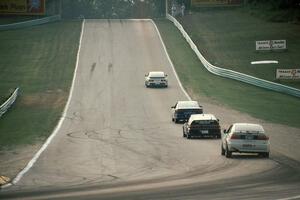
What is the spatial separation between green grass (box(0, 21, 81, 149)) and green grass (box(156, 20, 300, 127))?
1082 centimetres

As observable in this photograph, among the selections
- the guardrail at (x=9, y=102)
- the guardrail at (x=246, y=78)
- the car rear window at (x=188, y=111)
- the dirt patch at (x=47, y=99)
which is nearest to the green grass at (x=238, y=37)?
the guardrail at (x=246, y=78)

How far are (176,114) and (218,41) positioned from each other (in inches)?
1975

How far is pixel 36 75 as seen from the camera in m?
78.1

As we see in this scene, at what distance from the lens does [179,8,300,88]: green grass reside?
82031 mm

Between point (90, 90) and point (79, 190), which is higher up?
point (79, 190)

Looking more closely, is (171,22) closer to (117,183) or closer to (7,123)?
(7,123)

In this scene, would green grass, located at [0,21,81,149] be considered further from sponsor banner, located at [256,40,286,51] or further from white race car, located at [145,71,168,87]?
sponsor banner, located at [256,40,286,51]

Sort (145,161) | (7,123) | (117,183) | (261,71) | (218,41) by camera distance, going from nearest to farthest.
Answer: (117,183)
(145,161)
(7,123)
(261,71)
(218,41)

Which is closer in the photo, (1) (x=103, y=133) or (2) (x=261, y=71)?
(1) (x=103, y=133)

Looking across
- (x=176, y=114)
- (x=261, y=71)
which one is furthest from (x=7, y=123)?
(x=261, y=71)

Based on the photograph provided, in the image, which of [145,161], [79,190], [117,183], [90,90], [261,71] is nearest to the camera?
[79,190]

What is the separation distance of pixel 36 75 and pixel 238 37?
107 ft

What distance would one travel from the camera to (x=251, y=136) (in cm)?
3384

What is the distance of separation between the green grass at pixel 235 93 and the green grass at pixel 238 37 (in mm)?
2677
